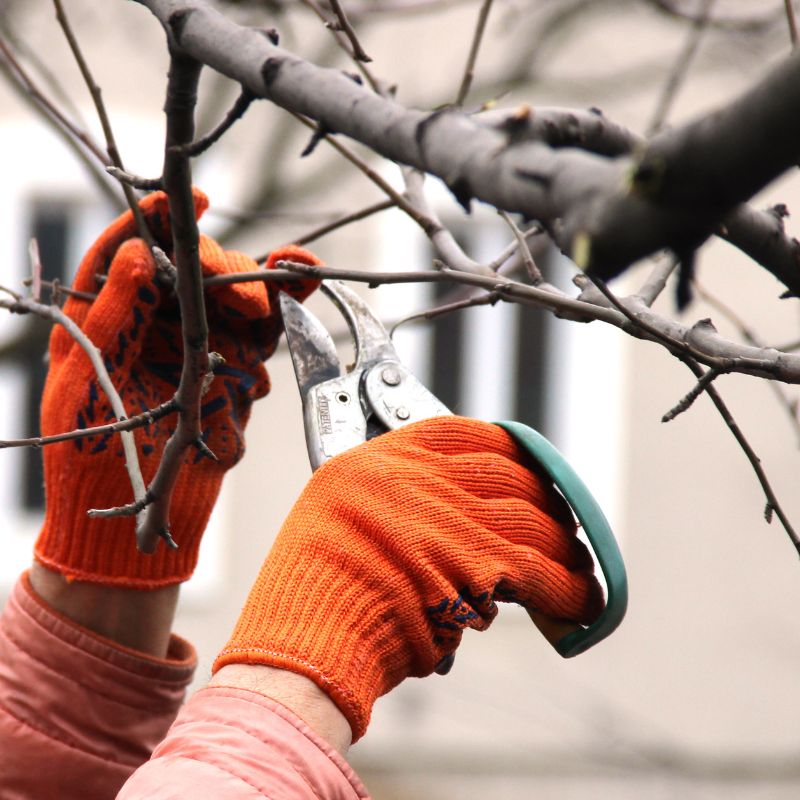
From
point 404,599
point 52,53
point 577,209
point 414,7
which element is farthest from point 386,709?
point 577,209

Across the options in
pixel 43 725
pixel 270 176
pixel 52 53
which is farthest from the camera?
pixel 52 53

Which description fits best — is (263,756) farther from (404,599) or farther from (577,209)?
(577,209)

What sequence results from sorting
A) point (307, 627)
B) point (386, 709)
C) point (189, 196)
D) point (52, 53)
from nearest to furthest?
point (189, 196)
point (307, 627)
point (52, 53)
point (386, 709)

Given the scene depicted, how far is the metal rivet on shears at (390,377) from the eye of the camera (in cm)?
146

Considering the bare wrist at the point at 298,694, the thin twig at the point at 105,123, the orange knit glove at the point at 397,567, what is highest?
the thin twig at the point at 105,123

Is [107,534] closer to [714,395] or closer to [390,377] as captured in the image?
[390,377]

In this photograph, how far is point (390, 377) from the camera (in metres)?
1.46

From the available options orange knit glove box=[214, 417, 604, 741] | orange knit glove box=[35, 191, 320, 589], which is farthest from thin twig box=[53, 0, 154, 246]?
orange knit glove box=[214, 417, 604, 741]

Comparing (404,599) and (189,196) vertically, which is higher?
(189,196)

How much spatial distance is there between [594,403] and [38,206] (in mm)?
3197

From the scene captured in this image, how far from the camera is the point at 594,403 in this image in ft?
20.2

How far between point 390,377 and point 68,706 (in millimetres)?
594

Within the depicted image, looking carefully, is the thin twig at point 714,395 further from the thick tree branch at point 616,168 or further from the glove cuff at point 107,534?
the glove cuff at point 107,534

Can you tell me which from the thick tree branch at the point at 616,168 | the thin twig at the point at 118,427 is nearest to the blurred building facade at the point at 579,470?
the thin twig at the point at 118,427
